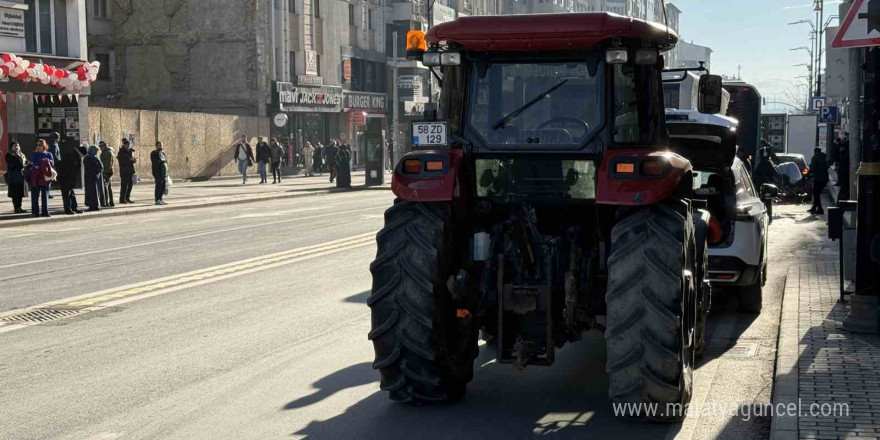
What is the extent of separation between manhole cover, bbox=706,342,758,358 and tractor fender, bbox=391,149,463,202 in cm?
332

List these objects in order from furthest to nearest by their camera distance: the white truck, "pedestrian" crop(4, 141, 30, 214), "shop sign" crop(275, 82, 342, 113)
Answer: "shop sign" crop(275, 82, 342, 113), the white truck, "pedestrian" crop(4, 141, 30, 214)

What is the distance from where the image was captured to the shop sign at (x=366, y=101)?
6001 centimetres

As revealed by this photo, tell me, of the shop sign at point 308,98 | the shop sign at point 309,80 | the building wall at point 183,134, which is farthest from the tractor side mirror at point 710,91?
the shop sign at point 309,80

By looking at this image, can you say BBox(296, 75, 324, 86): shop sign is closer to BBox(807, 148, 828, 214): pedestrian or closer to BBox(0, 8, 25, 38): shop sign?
BBox(0, 8, 25, 38): shop sign

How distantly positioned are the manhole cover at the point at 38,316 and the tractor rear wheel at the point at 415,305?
4896 mm

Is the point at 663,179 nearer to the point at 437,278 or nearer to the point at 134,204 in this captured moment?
the point at 437,278

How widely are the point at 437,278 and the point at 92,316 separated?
16.9ft

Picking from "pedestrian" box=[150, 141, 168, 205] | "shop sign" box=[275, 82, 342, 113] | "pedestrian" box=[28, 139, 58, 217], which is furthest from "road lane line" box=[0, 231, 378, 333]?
"shop sign" box=[275, 82, 342, 113]

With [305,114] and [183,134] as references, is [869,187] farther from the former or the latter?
[305,114]

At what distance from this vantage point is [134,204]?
2942cm

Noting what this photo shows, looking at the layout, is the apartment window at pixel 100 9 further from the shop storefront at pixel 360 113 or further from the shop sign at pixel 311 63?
the shop storefront at pixel 360 113

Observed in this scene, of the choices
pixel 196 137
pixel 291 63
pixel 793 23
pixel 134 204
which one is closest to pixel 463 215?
pixel 134 204

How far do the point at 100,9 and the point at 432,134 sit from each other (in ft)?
158

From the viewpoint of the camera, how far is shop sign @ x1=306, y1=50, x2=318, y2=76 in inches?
2154
